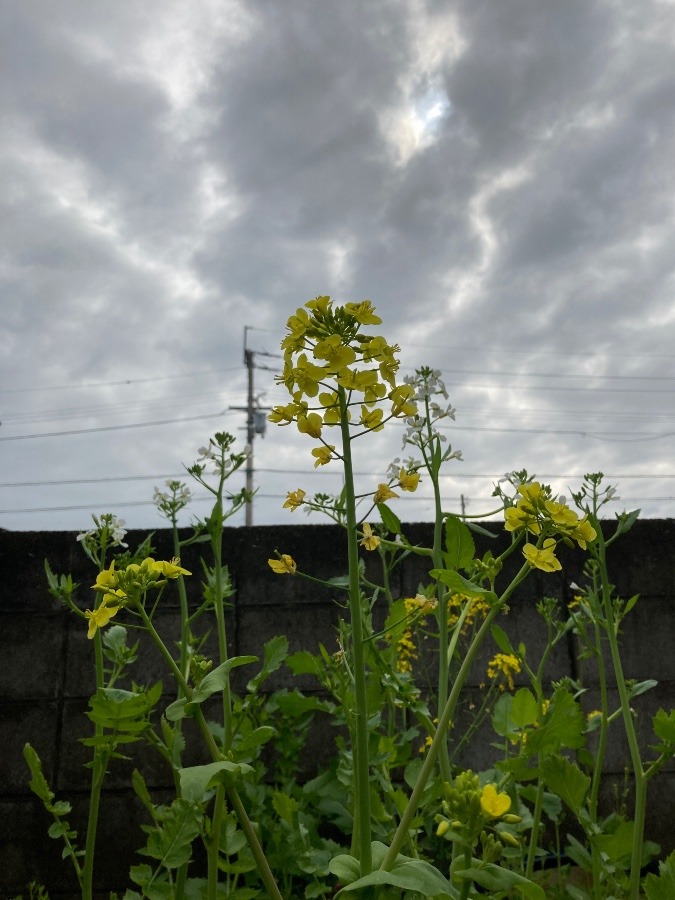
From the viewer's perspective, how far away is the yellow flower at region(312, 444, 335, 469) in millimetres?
1213

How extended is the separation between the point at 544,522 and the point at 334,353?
0.46 meters

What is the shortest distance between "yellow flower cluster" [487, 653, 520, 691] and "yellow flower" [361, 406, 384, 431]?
1415 mm

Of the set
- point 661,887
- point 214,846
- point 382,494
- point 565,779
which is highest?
point 382,494

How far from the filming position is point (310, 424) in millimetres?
1185

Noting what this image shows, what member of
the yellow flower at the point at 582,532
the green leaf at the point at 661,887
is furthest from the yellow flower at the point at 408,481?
the green leaf at the point at 661,887

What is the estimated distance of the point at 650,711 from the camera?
277cm

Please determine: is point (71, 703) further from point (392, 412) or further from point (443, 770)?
point (392, 412)

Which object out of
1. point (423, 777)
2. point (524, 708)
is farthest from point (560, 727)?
point (423, 777)

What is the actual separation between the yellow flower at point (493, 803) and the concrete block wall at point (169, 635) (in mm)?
1778

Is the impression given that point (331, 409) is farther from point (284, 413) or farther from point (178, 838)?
point (178, 838)

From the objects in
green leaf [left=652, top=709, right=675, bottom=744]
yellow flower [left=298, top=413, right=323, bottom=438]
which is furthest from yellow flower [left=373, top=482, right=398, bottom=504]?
green leaf [left=652, top=709, right=675, bottom=744]

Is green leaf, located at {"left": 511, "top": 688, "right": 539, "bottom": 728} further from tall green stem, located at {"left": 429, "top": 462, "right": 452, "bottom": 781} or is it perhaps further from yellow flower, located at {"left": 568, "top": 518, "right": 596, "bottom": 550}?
yellow flower, located at {"left": 568, "top": 518, "right": 596, "bottom": 550}

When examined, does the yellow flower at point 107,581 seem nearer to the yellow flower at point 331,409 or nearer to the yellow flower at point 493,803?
the yellow flower at point 331,409

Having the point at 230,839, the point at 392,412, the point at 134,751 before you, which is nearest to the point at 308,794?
the point at 230,839
